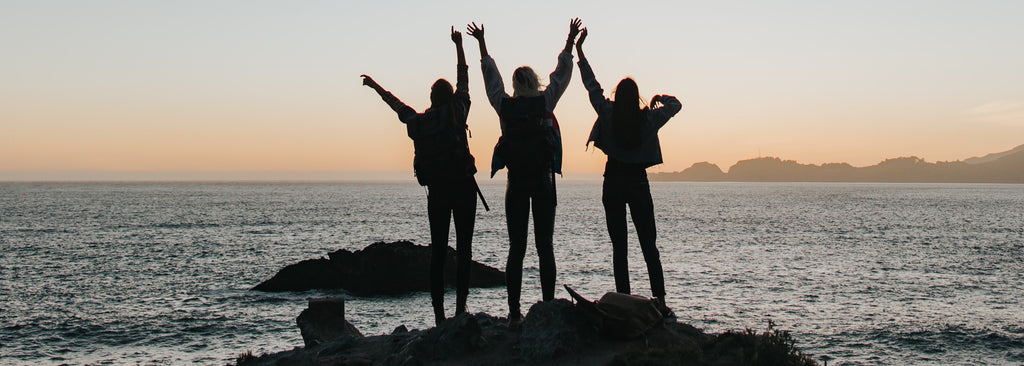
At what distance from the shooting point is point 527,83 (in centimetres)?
767

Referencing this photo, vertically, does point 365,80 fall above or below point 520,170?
above

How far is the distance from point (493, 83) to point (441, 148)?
91 cm

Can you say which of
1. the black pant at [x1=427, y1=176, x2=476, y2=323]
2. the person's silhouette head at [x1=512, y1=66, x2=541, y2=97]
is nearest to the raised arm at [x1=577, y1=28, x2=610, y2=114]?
the person's silhouette head at [x1=512, y1=66, x2=541, y2=97]

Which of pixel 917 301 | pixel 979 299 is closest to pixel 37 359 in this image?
pixel 917 301

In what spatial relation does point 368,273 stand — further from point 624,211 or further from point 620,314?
point 620,314

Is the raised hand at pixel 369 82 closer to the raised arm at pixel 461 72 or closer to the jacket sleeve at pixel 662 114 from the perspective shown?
the raised arm at pixel 461 72

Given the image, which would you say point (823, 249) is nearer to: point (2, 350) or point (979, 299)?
point (979, 299)

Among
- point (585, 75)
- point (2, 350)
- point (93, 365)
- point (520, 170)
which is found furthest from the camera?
point (2, 350)

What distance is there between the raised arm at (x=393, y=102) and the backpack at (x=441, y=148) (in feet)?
0.47

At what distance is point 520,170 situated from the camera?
305 inches

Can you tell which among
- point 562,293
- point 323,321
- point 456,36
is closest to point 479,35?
point 456,36

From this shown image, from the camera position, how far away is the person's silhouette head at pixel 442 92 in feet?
27.0

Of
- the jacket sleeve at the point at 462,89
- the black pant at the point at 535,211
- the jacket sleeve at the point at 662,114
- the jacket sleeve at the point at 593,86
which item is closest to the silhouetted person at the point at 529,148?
the black pant at the point at 535,211

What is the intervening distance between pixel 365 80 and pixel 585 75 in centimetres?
247
